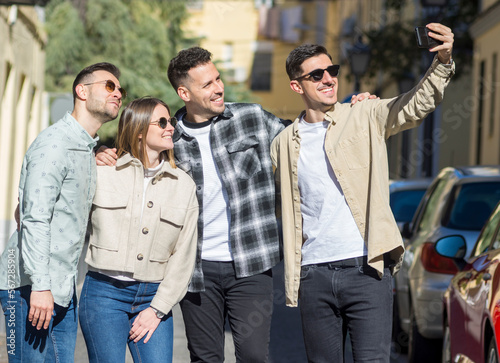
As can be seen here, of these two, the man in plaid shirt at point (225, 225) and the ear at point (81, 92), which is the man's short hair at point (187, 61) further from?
the ear at point (81, 92)

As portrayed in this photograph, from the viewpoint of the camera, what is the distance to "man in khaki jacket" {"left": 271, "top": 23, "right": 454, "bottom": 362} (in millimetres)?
4598

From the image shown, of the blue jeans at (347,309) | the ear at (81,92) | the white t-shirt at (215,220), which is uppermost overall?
the ear at (81,92)

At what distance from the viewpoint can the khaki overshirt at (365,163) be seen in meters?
4.45

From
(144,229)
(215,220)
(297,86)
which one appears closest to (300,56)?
(297,86)

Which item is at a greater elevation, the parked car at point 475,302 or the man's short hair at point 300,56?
the man's short hair at point 300,56

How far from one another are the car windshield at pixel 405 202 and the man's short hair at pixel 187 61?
23.0 ft

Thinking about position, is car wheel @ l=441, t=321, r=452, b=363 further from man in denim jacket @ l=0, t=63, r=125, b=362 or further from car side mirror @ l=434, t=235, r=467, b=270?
man in denim jacket @ l=0, t=63, r=125, b=362

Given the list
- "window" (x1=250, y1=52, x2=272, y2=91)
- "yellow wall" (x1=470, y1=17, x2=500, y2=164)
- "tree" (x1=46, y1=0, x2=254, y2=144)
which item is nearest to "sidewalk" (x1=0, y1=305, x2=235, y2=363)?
"yellow wall" (x1=470, y1=17, x2=500, y2=164)

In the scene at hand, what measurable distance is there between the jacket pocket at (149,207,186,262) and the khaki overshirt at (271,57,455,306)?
508mm

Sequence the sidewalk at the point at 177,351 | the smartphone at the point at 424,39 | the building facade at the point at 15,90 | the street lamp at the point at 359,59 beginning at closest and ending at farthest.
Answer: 1. the smartphone at the point at 424,39
2. the sidewalk at the point at 177,351
3. the building facade at the point at 15,90
4. the street lamp at the point at 359,59

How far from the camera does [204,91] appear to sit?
5086mm

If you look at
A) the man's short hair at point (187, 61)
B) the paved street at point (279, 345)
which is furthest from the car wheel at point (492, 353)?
the paved street at point (279, 345)

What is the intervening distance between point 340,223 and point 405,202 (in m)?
7.53

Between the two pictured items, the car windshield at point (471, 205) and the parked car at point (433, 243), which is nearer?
the parked car at point (433, 243)
